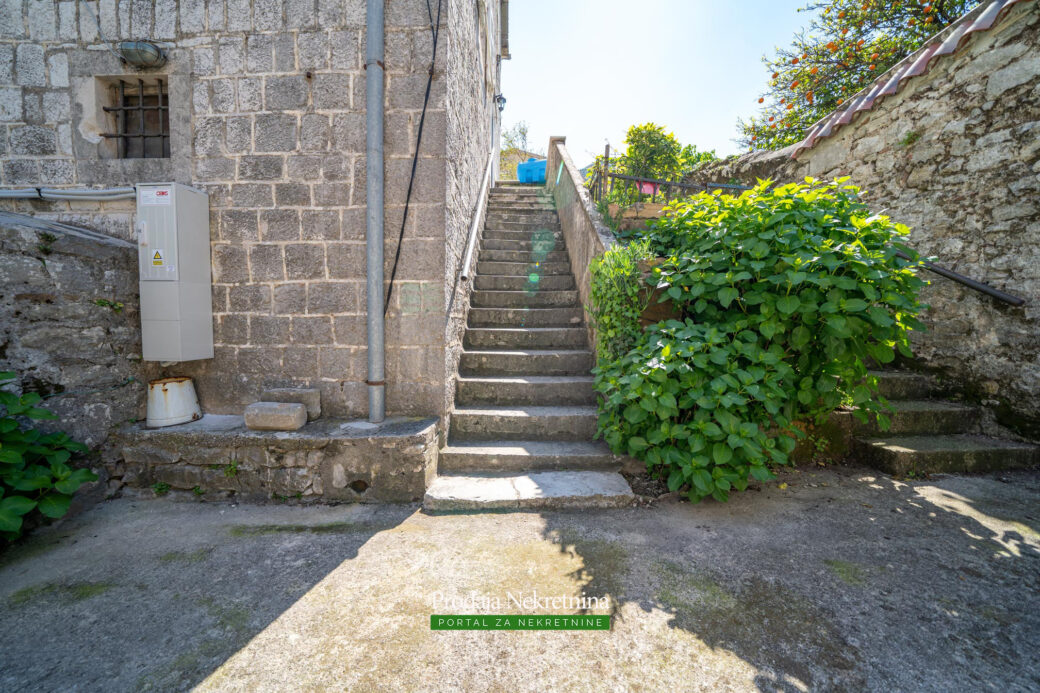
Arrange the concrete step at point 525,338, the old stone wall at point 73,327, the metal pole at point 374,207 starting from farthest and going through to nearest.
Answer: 1. the concrete step at point 525,338
2. the metal pole at point 374,207
3. the old stone wall at point 73,327

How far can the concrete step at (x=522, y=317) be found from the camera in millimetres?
4457

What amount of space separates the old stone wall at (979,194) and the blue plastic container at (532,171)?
703 cm

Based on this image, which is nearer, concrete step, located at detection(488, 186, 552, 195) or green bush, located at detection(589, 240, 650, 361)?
green bush, located at detection(589, 240, 650, 361)

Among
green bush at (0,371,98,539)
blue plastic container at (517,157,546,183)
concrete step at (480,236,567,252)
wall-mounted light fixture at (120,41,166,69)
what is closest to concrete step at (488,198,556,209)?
concrete step at (480,236,567,252)

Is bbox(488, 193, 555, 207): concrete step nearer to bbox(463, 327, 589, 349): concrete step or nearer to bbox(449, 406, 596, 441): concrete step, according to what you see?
bbox(463, 327, 589, 349): concrete step

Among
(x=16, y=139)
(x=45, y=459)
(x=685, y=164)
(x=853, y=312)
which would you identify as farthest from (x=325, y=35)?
(x=685, y=164)

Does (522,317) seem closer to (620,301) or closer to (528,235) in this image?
(620,301)

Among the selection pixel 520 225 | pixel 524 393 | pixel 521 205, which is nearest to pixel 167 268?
pixel 524 393

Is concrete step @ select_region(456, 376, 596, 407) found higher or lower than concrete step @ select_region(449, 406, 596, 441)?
higher

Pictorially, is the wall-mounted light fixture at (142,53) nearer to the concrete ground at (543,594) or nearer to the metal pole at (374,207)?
the metal pole at (374,207)

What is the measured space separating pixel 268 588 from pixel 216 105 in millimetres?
3384

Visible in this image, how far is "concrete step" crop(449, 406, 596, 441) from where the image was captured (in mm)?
3312

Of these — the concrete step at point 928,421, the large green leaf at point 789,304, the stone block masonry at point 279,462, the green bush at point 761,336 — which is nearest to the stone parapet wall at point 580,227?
the green bush at point 761,336

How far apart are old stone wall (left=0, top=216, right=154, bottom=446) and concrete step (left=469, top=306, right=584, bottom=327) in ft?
9.13
